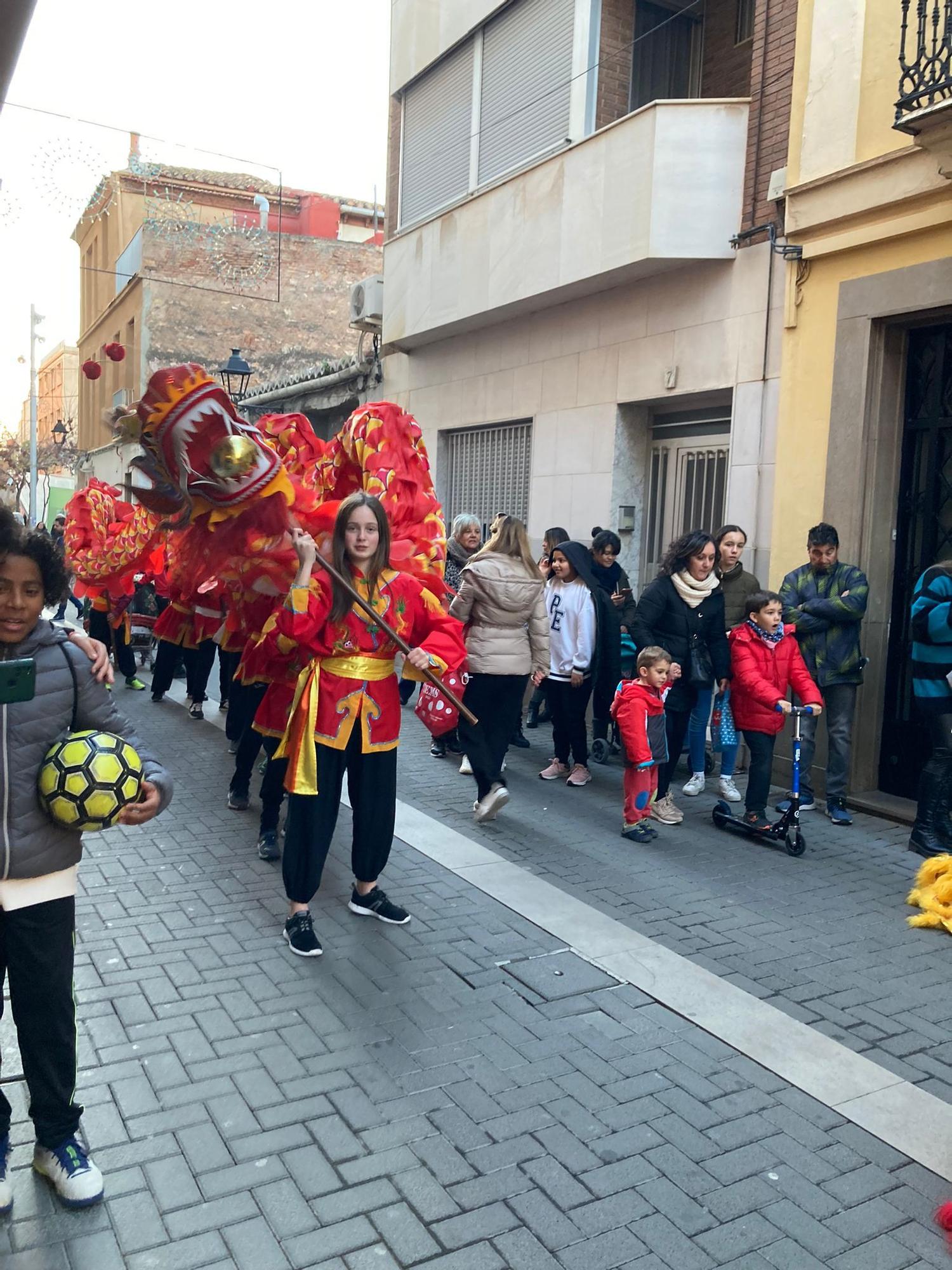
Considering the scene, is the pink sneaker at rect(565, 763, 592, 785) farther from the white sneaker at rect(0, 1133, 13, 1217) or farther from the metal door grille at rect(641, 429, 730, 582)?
the white sneaker at rect(0, 1133, 13, 1217)

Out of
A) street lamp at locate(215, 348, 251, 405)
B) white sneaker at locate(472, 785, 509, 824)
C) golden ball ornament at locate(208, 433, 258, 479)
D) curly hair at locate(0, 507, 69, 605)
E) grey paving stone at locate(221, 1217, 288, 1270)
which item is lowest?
grey paving stone at locate(221, 1217, 288, 1270)

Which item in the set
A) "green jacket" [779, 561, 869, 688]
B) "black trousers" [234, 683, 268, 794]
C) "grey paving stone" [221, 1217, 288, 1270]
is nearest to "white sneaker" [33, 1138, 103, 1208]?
"grey paving stone" [221, 1217, 288, 1270]

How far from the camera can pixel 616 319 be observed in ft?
33.3

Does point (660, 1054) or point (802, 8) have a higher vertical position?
point (802, 8)

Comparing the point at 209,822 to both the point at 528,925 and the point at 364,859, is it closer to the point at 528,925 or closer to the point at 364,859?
the point at 364,859

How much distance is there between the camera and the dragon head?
147 inches

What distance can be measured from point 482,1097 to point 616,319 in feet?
26.8

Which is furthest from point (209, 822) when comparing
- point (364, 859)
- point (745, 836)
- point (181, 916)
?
point (745, 836)

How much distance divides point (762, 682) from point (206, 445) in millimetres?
4032

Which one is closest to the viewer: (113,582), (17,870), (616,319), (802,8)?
(17,870)

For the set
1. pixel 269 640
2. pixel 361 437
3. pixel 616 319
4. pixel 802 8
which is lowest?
pixel 269 640

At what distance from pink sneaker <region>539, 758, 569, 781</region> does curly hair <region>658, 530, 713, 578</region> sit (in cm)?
182

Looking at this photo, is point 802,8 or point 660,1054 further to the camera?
point 802,8

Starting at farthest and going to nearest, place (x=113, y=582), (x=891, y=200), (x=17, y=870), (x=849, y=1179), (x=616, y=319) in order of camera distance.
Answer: (x=616, y=319), (x=113, y=582), (x=891, y=200), (x=849, y=1179), (x=17, y=870)
